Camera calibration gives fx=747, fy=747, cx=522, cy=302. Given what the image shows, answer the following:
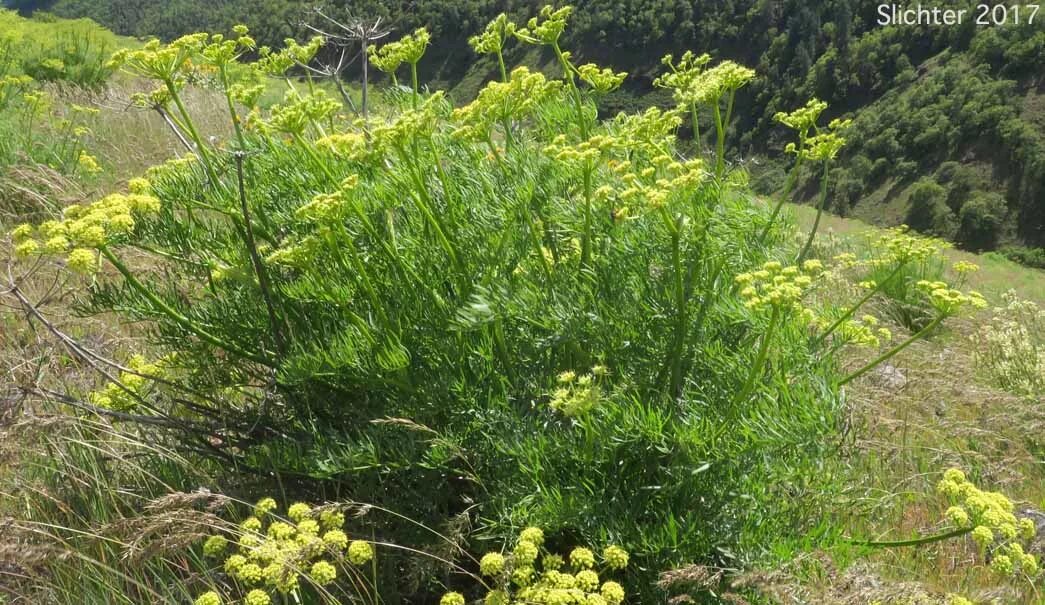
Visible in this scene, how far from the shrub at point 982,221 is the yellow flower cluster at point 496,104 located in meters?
75.1

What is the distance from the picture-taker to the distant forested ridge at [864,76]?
6875cm

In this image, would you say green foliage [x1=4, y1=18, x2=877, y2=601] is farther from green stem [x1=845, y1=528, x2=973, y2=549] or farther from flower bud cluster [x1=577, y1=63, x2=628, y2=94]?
green stem [x1=845, y1=528, x2=973, y2=549]

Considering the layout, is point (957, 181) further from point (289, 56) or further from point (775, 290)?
point (775, 290)

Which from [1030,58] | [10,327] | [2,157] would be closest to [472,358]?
[10,327]

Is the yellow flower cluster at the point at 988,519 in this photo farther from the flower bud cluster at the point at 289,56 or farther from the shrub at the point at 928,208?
the shrub at the point at 928,208

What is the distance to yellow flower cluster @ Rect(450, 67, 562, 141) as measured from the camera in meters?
2.39

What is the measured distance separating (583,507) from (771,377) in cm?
68

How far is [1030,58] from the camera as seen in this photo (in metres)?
69.8

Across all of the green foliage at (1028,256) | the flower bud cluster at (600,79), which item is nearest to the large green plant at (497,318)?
the flower bud cluster at (600,79)

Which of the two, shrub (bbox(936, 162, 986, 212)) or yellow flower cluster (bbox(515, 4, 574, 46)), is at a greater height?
yellow flower cluster (bbox(515, 4, 574, 46))

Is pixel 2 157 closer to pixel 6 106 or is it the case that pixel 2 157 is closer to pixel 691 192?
pixel 6 106

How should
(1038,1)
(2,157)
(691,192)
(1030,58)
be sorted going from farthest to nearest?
(1038,1) → (1030,58) → (2,157) → (691,192)

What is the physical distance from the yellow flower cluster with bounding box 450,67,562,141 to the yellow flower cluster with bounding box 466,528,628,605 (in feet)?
4.28

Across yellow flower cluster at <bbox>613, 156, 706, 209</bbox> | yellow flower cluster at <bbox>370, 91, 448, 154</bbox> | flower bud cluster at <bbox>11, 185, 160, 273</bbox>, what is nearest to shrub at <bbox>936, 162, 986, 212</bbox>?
yellow flower cluster at <bbox>613, 156, 706, 209</bbox>
